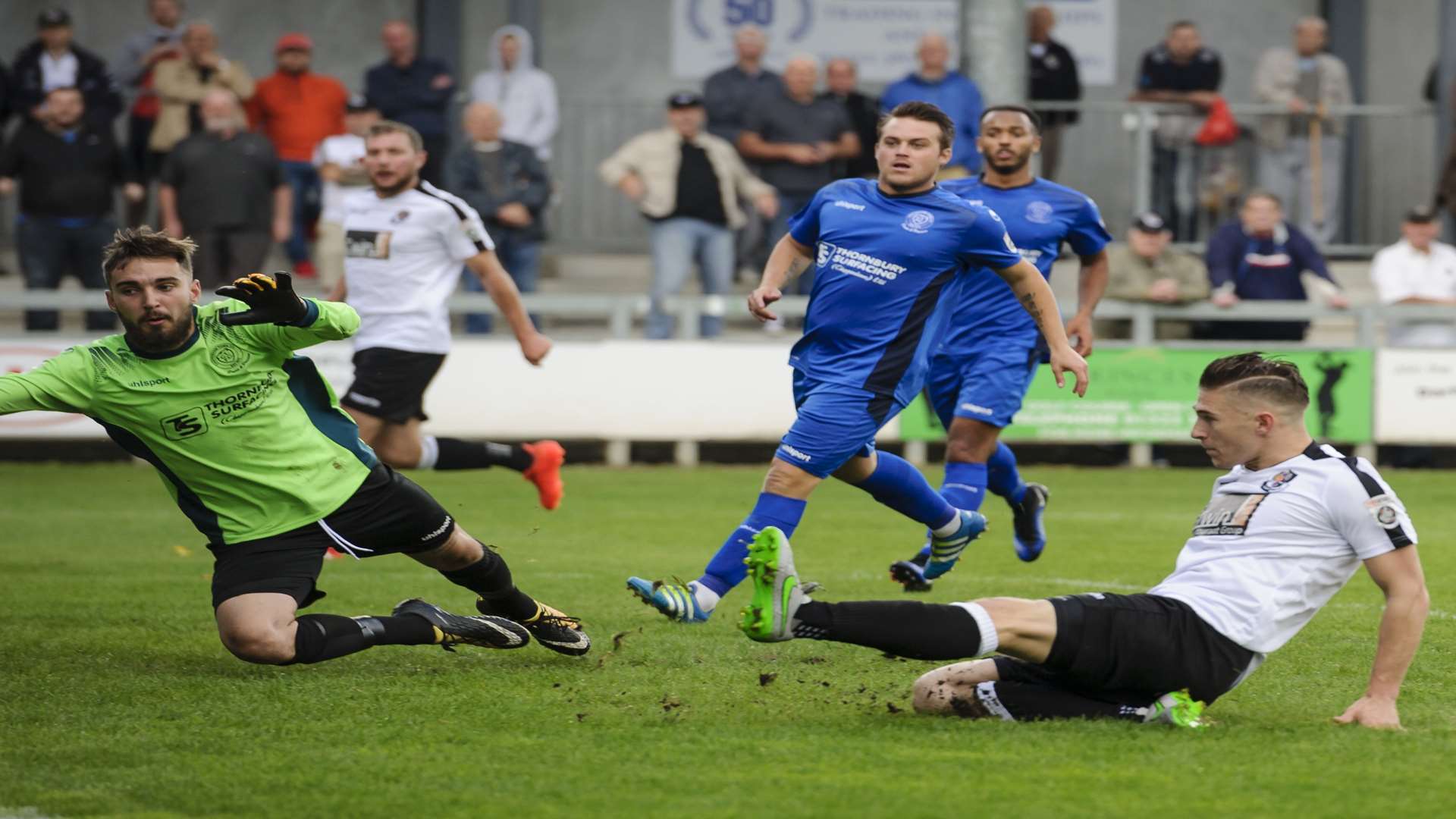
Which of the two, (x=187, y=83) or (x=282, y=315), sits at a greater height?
(x=187, y=83)

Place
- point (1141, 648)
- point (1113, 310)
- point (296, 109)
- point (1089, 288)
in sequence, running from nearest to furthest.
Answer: point (1141, 648) < point (1089, 288) < point (1113, 310) < point (296, 109)

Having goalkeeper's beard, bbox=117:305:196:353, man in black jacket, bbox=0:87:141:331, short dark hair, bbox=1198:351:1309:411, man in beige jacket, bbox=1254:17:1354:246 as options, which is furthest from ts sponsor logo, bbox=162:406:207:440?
man in beige jacket, bbox=1254:17:1354:246

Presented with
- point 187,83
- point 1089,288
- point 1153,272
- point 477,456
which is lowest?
point 477,456

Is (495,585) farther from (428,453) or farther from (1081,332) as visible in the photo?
(428,453)

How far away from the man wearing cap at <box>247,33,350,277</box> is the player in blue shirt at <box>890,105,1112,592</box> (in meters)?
8.57

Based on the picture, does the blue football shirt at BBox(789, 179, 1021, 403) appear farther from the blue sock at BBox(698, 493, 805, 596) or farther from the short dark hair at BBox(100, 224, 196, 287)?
the short dark hair at BBox(100, 224, 196, 287)

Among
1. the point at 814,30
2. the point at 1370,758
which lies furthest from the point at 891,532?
the point at 814,30

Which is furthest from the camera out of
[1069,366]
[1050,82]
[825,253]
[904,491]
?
[1050,82]

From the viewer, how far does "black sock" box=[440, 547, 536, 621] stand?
21.0ft

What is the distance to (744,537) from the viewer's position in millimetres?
6945

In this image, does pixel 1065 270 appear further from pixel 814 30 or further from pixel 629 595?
pixel 629 595

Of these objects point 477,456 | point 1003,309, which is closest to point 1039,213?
point 1003,309

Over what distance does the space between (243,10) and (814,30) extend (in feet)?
20.0

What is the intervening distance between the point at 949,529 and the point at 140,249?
3653 millimetres
